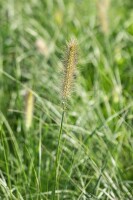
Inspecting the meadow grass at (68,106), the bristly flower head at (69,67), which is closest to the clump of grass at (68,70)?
the bristly flower head at (69,67)

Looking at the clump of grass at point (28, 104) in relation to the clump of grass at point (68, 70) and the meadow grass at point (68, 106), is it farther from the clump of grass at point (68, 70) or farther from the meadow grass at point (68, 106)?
the clump of grass at point (68, 70)

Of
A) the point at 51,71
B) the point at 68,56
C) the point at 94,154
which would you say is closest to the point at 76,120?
the point at 94,154

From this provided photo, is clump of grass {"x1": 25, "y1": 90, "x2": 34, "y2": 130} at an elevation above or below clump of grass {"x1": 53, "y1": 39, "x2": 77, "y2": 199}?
below

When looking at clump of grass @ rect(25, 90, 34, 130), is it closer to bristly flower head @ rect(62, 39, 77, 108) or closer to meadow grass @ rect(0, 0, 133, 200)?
meadow grass @ rect(0, 0, 133, 200)

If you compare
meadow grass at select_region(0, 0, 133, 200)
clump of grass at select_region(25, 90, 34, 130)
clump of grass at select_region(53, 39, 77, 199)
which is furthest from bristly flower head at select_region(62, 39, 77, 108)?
clump of grass at select_region(25, 90, 34, 130)

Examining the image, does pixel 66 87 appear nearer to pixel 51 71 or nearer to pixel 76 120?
pixel 76 120
